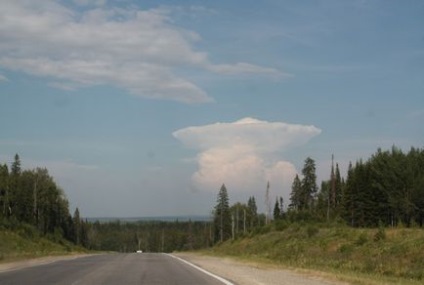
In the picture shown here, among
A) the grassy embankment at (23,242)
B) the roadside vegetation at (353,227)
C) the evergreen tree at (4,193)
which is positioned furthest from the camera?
the evergreen tree at (4,193)

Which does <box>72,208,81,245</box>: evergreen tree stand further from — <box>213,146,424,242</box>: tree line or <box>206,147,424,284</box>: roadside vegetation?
<box>213,146,424,242</box>: tree line

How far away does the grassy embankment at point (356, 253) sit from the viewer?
25688 millimetres

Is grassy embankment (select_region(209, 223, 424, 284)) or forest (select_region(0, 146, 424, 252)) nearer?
grassy embankment (select_region(209, 223, 424, 284))

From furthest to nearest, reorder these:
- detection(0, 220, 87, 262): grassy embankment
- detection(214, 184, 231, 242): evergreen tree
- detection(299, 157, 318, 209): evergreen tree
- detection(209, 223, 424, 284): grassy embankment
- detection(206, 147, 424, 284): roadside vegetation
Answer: detection(214, 184, 231, 242): evergreen tree < detection(299, 157, 318, 209): evergreen tree < detection(0, 220, 87, 262): grassy embankment < detection(206, 147, 424, 284): roadside vegetation < detection(209, 223, 424, 284): grassy embankment

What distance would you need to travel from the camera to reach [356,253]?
4000 centimetres

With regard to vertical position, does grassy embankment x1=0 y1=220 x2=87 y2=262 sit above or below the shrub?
below

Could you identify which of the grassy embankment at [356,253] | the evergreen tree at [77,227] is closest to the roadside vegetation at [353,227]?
the grassy embankment at [356,253]

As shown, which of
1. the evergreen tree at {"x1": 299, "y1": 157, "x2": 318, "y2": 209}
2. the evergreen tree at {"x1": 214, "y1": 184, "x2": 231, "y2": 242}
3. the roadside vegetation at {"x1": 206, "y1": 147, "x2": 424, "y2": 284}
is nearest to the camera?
the roadside vegetation at {"x1": 206, "y1": 147, "x2": 424, "y2": 284}

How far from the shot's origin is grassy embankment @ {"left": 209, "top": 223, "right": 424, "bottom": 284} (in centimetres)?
2569

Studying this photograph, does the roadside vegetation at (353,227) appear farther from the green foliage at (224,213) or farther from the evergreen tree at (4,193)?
the evergreen tree at (4,193)

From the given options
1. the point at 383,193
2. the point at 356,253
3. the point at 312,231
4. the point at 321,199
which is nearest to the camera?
the point at 356,253

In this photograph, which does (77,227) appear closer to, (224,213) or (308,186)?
(224,213)

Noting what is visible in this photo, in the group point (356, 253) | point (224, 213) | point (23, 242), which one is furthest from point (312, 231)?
point (224, 213)

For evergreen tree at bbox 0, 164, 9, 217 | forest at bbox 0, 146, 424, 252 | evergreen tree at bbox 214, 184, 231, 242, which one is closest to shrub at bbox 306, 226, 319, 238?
forest at bbox 0, 146, 424, 252
